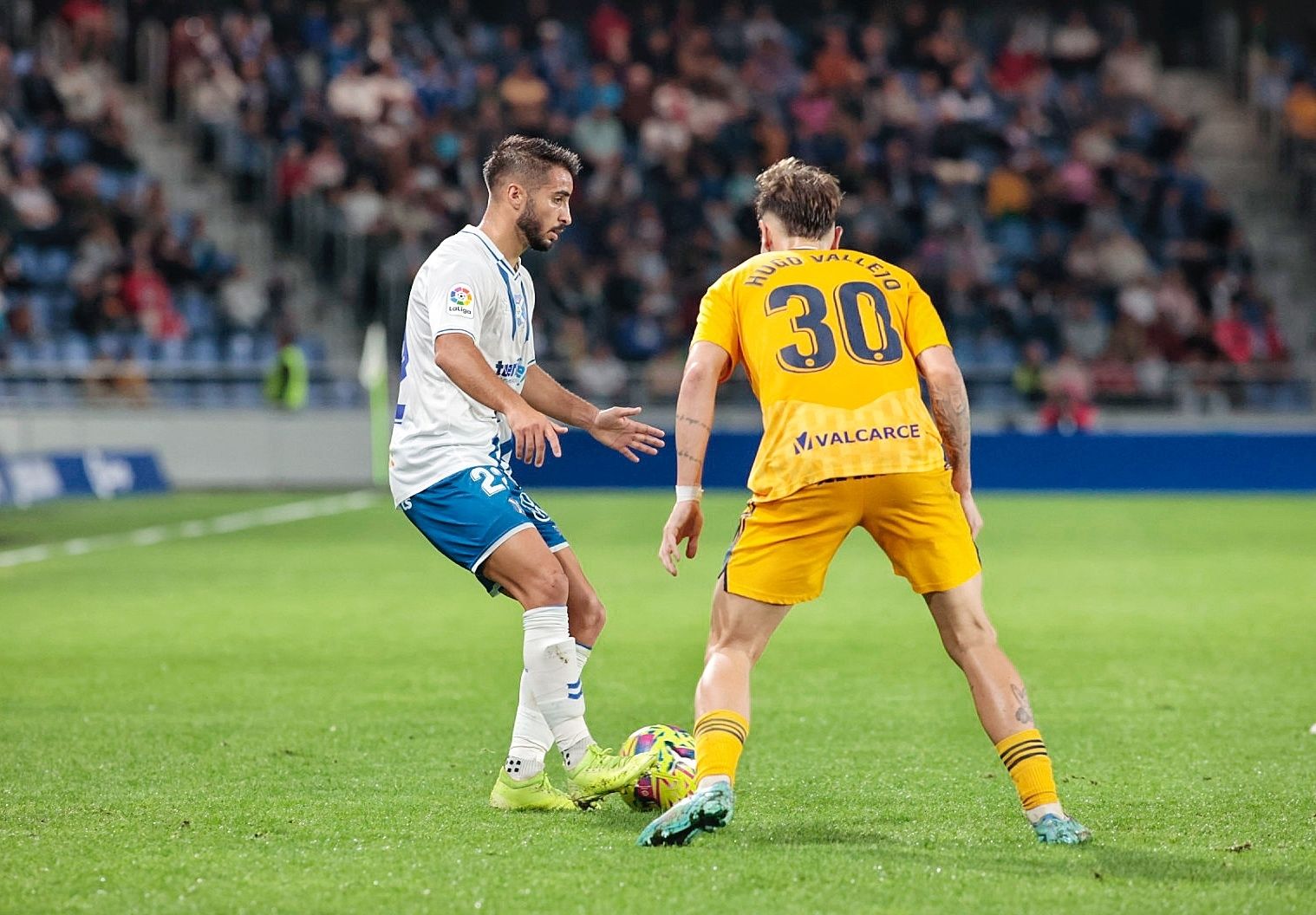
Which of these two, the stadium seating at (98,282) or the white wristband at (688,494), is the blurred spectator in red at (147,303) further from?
the white wristband at (688,494)

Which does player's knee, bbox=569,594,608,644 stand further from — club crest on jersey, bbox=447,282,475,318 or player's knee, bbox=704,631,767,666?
club crest on jersey, bbox=447,282,475,318

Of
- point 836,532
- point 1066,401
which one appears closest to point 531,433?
point 836,532

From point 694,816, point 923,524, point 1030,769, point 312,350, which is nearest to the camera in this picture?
point 694,816

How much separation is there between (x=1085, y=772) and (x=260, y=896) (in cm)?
322

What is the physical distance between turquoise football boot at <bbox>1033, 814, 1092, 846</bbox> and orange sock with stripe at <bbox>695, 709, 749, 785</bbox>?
0.95 meters

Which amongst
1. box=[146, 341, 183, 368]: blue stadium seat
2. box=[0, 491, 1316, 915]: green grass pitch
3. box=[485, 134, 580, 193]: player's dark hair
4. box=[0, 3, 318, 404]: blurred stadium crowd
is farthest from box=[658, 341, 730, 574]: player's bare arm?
box=[146, 341, 183, 368]: blue stadium seat

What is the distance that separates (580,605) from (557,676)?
302 mm

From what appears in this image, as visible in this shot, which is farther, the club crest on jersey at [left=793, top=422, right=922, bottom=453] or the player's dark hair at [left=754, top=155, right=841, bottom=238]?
the player's dark hair at [left=754, top=155, right=841, bottom=238]

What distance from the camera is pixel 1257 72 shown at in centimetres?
3103

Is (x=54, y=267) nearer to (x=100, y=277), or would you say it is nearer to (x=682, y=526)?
(x=100, y=277)

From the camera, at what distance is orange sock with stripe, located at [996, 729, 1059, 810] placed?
209 inches

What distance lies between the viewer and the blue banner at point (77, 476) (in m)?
20.1

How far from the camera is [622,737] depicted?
7.26 m

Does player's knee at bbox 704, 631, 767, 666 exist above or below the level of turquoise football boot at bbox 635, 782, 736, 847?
above
